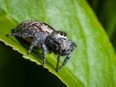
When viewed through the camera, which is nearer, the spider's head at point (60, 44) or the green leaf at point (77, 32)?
the green leaf at point (77, 32)

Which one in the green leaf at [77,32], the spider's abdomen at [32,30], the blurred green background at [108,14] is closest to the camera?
the green leaf at [77,32]

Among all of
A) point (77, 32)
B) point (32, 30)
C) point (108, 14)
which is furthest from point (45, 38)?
point (108, 14)

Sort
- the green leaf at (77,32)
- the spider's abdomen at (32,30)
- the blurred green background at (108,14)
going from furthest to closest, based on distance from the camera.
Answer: the blurred green background at (108,14), the spider's abdomen at (32,30), the green leaf at (77,32)

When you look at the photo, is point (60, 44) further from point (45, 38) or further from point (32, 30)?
point (32, 30)

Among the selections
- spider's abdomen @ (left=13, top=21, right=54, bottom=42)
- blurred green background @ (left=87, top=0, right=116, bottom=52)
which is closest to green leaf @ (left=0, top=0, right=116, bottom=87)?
spider's abdomen @ (left=13, top=21, right=54, bottom=42)

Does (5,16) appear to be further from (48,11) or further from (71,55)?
(71,55)

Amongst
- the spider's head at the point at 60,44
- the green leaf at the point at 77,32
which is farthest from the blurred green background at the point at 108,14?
the spider's head at the point at 60,44

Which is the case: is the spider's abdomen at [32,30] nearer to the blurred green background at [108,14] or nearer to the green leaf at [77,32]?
the green leaf at [77,32]
